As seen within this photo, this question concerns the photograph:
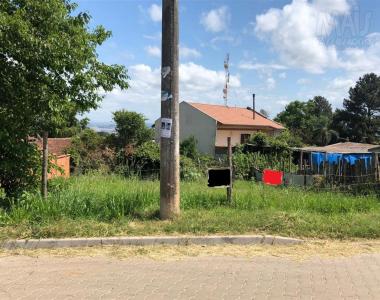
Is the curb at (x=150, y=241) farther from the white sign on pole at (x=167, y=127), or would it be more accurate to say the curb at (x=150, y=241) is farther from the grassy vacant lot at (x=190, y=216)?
the white sign on pole at (x=167, y=127)

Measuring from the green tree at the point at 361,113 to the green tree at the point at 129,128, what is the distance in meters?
40.0

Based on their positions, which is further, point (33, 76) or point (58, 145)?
point (58, 145)

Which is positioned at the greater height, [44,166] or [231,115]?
[231,115]

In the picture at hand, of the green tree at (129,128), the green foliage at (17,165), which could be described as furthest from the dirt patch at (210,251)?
the green tree at (129,128)

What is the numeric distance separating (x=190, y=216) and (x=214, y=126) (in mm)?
34850

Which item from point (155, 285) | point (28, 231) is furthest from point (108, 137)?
point (155, 285)

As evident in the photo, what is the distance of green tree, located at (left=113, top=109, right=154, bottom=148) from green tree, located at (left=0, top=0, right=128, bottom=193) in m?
22.7

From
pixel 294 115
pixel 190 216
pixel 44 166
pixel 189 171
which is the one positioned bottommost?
pixel 190 216

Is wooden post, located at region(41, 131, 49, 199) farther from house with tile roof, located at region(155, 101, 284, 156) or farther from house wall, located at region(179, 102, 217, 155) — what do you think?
house wall, located at region(179, 102, 217, 155)

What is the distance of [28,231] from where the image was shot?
6.91 m

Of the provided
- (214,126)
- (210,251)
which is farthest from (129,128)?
(210,251)

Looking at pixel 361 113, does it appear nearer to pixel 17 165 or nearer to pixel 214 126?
pixel 214 126

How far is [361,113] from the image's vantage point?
65.8 meters

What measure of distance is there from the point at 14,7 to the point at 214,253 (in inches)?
246
